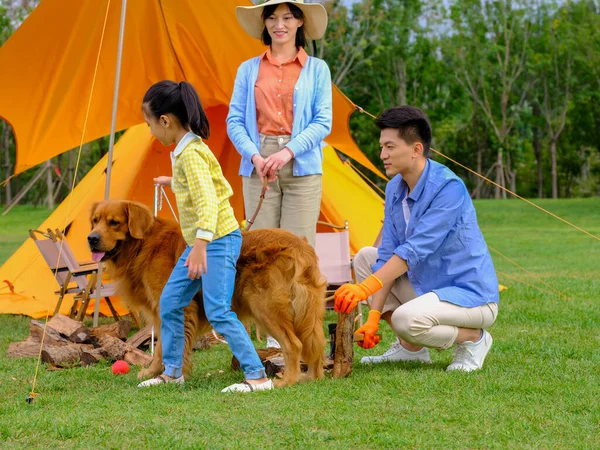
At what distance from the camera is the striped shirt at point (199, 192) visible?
364cm

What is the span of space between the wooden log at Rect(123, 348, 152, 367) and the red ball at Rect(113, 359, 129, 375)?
0.49 feet

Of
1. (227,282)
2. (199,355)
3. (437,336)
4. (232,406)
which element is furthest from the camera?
(199,355)

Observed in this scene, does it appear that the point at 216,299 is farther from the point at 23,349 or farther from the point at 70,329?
the point at 70,329

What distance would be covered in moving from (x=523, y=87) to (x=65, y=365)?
3601 cm

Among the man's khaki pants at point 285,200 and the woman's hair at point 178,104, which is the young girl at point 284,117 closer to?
the man's khaki pants at point 285,200

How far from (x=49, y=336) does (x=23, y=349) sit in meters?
0.18

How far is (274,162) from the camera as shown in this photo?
458cm

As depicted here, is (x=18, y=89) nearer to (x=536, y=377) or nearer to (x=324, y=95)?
(x=324, y=95)

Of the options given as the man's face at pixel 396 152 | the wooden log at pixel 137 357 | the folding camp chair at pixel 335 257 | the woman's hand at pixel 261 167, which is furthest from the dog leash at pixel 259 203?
the folding camp chair at pixel 335 257

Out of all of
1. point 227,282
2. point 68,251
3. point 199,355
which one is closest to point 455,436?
point 227,282

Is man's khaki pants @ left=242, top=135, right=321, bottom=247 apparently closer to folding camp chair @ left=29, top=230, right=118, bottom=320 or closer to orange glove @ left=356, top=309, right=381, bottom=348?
orange glove @ left=356, top=309, right=381, bottom=348

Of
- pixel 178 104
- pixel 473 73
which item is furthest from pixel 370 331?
pixel 473 73

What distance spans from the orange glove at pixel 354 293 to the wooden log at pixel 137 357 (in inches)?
55.3

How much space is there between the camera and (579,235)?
637 inches
